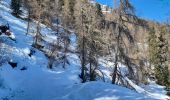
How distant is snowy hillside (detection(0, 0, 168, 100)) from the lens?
20.1m

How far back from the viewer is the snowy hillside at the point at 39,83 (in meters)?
20.1

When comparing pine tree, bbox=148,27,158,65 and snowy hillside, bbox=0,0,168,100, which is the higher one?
pine tree, bbox=148,27,158,65

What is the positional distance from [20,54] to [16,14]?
90.6 feet

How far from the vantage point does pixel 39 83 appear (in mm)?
29312

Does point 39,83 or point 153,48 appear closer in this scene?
point 39,83

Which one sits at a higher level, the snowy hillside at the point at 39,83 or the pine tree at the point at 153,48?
the pine tree at the point at 153,48

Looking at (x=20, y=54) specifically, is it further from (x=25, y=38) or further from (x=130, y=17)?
(x=130, y=17)

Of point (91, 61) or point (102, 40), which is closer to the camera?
point (91, 61)

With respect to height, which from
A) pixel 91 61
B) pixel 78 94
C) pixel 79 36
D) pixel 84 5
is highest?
pixel 84 5

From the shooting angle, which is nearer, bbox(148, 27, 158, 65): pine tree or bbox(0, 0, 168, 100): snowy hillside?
bbox(0, 0, 168, 100): snowy hillside

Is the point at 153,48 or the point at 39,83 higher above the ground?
the point at 153,48

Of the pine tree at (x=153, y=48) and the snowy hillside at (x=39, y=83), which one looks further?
the pine tree at (x=153, y=48)

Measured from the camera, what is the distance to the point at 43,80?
102 ft

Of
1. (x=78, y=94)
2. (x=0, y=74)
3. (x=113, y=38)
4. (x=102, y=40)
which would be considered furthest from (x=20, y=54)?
(x=78, y=94)
